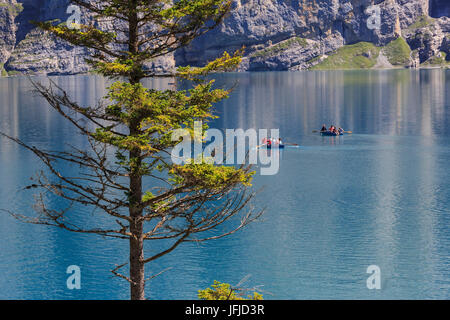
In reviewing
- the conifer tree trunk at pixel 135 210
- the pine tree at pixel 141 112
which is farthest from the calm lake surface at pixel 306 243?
the pine tree at pixel 141 112

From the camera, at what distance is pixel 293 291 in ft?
179

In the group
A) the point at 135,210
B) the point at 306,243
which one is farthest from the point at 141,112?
the point at 306,243

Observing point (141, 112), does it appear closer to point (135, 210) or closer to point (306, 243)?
point (135, 210)

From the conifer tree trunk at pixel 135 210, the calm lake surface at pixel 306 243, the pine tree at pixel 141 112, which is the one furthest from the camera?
the calm lake surface at pixel 306 243

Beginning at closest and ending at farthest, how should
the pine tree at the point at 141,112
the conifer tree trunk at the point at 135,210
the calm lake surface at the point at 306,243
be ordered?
the pine tree at the point at 141,112
the conifer tree trunk at the point at 135,210
the calm lake surface at the point at 306,243

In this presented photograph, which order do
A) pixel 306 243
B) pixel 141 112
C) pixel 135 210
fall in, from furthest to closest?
pixel 306 243 < pixel 135 210 < pixel 141 112

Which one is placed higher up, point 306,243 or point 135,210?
point 135,210

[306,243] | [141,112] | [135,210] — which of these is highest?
Answer: [141,112]

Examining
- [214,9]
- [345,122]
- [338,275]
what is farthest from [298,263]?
[345,122]

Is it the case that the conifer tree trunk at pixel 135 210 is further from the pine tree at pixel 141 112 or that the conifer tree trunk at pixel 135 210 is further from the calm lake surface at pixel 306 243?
the calm lake surface at pixel 306 243

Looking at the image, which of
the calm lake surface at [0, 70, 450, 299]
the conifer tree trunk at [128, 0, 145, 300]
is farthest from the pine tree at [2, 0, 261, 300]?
the calm lake surface at [0, 70, 450, 299]

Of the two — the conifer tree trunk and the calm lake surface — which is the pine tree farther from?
the calm lake surface

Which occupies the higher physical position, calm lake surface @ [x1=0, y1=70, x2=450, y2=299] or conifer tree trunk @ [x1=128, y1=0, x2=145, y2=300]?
conifer tree trunk @ [x1=128, y1=0, x2=145, y2=300]
